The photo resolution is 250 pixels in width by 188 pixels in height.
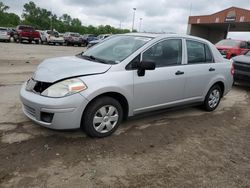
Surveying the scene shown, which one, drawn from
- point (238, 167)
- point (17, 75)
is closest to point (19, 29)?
point (17, 75)

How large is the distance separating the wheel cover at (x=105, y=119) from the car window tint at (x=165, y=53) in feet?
3.49

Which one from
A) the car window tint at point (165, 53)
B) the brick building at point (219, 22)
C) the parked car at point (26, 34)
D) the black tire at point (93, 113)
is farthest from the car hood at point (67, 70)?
the brick building at point (219, 22)

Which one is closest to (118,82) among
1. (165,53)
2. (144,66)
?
(144,66)

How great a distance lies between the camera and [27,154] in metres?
3.55

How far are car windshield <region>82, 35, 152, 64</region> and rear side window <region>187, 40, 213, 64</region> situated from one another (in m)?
1.06

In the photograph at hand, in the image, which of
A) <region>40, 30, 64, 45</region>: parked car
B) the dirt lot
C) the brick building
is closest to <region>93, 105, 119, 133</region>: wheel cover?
the dirt lot

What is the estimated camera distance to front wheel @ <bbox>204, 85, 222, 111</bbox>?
19.5 feet

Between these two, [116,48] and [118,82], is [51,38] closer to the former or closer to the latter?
[116,48]

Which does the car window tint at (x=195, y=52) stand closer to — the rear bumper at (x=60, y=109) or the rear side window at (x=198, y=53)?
the rear side window at (x=198, y=53)

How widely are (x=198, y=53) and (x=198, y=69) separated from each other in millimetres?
381

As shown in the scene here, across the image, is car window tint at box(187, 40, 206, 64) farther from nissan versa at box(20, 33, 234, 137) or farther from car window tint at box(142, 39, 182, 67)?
car window tint at box(142, 39, 182, 67)

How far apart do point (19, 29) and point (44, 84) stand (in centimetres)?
2896

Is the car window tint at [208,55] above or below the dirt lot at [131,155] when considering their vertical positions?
above

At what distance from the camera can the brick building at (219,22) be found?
122 ft
